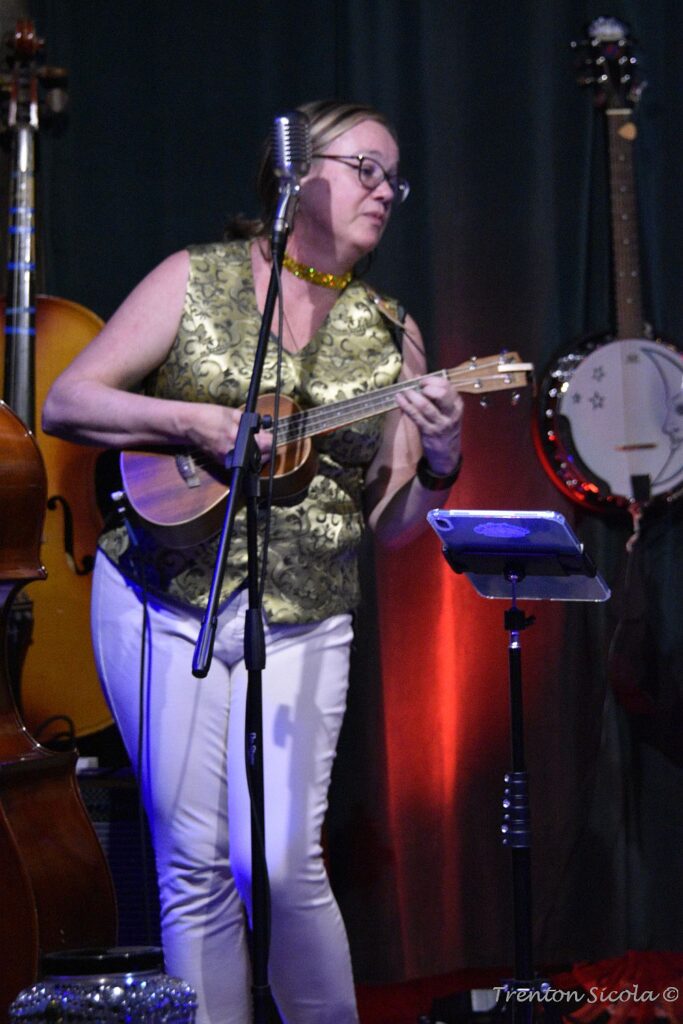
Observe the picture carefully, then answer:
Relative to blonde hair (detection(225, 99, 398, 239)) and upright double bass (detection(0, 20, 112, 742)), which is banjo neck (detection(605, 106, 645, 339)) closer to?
blonde hair (detection(225, 99, 398, 239))

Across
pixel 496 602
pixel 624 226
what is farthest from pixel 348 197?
pixel 496 602

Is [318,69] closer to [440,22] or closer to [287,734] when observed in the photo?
[440,22]

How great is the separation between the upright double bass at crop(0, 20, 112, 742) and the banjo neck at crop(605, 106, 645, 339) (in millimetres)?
1218

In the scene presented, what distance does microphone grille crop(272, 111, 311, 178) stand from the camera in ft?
6.80

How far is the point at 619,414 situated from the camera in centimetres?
284

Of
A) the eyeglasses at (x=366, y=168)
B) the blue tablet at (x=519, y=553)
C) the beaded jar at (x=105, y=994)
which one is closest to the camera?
the beaded jar at (x=105, y=994)

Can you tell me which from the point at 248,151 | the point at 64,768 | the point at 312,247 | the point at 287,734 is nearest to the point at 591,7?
the point at 248,151

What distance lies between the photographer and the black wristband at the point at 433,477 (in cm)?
238

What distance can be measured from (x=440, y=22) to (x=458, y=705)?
1630 mm

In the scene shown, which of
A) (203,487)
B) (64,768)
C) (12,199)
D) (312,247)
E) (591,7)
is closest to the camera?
(64,768)

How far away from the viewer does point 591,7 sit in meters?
3.02

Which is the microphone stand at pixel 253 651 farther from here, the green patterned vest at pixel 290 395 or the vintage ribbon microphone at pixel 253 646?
the green patterned vest at pixel 290 395

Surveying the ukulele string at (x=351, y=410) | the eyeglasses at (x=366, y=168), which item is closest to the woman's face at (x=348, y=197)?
the eyeglasses at (x=366, y=168)

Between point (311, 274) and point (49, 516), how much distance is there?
2.72 feet
